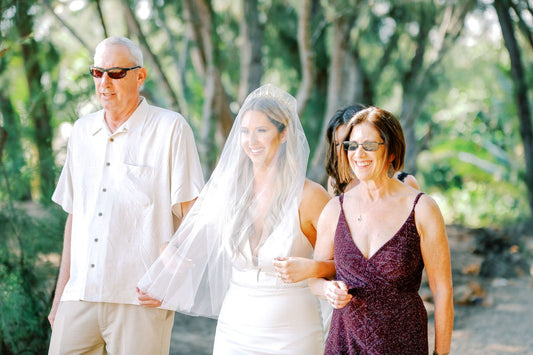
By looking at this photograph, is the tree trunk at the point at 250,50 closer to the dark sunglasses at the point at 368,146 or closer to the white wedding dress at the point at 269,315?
the white wedding dress at the point at 269,315

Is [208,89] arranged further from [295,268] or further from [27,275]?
[295,268]

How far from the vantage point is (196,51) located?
943 cm

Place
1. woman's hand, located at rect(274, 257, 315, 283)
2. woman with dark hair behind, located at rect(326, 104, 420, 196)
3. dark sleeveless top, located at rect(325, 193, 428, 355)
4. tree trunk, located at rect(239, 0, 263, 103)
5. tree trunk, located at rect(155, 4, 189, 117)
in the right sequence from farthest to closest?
tree trunk, located at rect(155, 4, 189, 117)
tree trunk, located at rect(239, 0, 263, 103)
woman with dark hair behind, located at rect(326, 104, 420, 196)
woman's hand, located at rect(274, 257, 315, 283)
dark sleeveless top, located at rect(325, 193, 428, 355)

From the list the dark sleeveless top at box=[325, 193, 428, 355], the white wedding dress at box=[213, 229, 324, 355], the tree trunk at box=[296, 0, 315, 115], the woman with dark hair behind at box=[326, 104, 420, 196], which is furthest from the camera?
the tree trunk at box=[296, 0, 315, 115]

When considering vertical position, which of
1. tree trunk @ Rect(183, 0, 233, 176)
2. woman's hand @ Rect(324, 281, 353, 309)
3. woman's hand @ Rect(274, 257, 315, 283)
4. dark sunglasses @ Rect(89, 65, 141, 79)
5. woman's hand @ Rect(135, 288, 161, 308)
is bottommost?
woman's hand @ Rect(135, 288, 161, 308)

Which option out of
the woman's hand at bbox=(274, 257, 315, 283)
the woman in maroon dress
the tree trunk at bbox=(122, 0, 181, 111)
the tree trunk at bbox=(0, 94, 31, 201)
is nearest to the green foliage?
the tree trunk at bbox=(0, 94, 31, 201)

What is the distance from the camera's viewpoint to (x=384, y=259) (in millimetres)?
2553

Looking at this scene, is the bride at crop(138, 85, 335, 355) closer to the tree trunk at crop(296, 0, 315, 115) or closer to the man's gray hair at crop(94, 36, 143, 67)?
the man's gray hair at crop(94, 36, 143, 67)

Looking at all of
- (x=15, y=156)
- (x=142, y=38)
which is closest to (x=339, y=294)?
(x=15, y=156)

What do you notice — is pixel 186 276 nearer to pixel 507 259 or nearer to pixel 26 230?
pixel 26 230

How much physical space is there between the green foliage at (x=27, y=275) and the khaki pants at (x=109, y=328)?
1.76 m

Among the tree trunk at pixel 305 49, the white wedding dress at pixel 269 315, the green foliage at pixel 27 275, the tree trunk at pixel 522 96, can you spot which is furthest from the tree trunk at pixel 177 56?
the white wedding dress at pixel 269 315

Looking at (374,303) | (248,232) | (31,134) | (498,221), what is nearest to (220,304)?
(248,232)

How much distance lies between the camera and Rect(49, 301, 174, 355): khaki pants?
3236 millimetres
